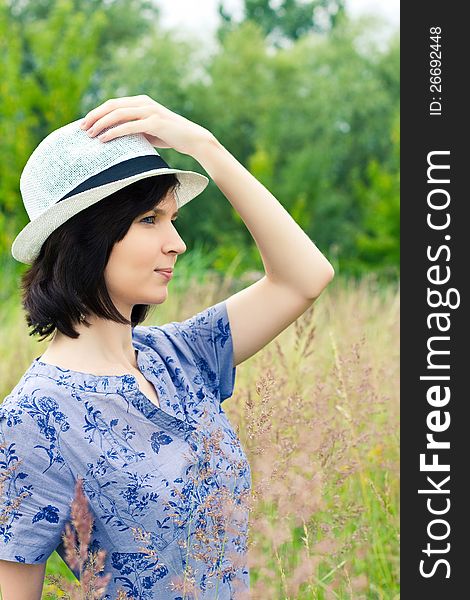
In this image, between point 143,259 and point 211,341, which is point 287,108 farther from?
point 143,259

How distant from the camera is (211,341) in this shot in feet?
7.00

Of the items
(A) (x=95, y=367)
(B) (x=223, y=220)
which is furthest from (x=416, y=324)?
(B) (x=223, y=220)

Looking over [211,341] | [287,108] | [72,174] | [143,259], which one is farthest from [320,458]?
[287,108]

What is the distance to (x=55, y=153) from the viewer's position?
1937 mm

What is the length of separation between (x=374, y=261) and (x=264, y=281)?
15681 millimetres

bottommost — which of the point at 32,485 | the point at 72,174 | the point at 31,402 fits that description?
the point at 32,485

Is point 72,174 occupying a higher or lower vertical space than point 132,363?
higher

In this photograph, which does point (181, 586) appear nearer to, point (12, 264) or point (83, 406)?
point (83, 406)

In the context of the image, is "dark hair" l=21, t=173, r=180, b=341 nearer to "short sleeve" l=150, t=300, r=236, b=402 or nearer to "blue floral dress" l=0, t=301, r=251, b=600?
"blue floral dress" l=0, t=301, r=251, b=600

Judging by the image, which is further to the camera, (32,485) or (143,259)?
(143,259)

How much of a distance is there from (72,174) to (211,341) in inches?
19.7

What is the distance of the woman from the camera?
5.55 feet

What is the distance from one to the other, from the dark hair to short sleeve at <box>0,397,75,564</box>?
9.7 inches

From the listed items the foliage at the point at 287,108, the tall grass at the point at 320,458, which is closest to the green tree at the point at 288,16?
the foliage at the point at 287,108
